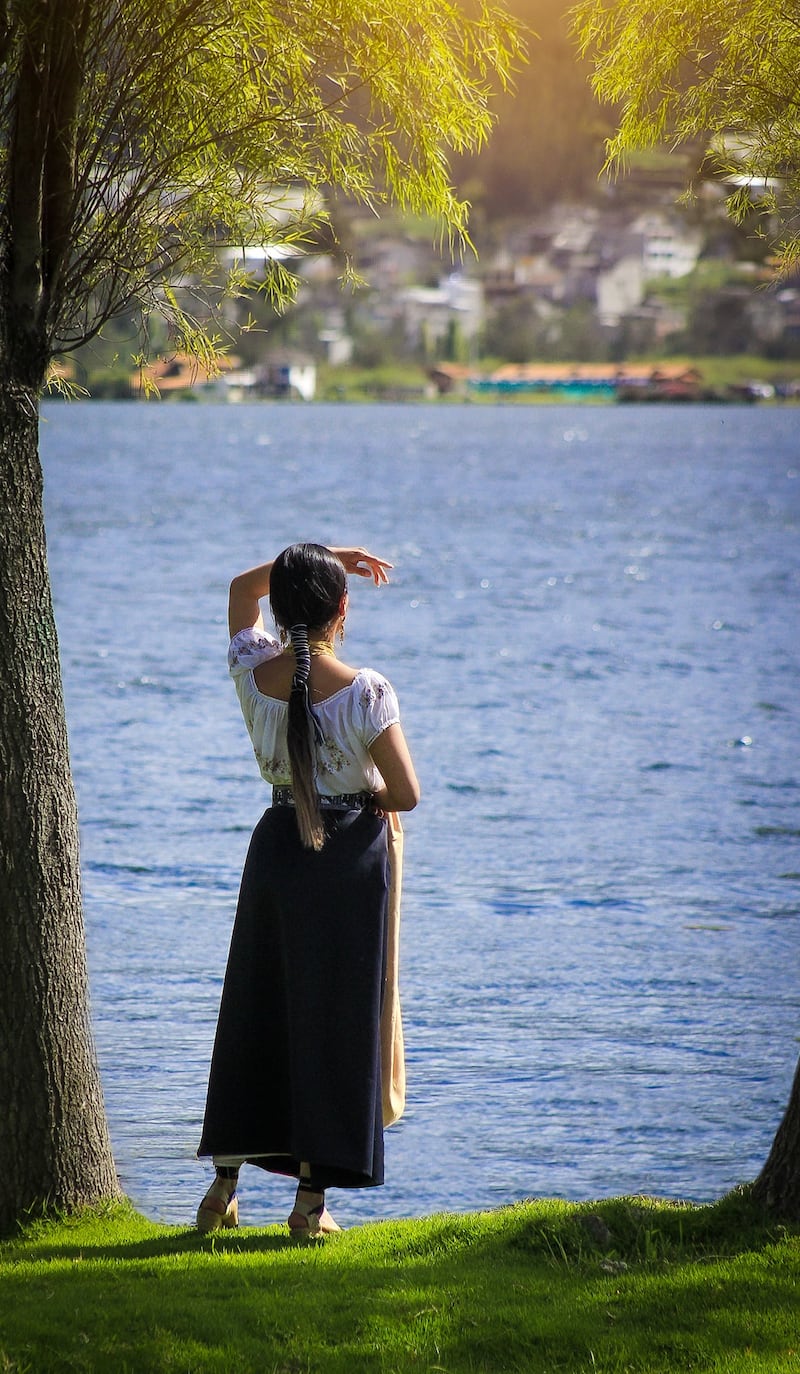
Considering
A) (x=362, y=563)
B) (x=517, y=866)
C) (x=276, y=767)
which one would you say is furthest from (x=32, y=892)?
(x=517, y=866)

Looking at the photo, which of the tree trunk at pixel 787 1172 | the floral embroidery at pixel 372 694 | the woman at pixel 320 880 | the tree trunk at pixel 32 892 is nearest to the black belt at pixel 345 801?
the woman at pixel 320 880

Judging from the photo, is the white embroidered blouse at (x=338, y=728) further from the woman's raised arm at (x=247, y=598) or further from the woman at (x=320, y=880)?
the woman's raised arm at (x=247, y=598)

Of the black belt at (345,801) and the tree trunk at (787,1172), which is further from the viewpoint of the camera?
the tree trunk at (787,1172)

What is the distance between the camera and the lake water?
8.00m

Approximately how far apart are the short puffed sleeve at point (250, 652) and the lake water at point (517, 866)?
300 centimetres

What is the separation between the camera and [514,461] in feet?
374

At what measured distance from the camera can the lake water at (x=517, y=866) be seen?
800cm

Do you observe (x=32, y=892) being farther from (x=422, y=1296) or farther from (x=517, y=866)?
(x=517, y=866)

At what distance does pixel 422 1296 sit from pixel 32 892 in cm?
179

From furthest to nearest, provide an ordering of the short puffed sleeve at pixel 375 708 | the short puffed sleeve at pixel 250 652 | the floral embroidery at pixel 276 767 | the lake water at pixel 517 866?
the lake water at pixel 517 866
the short puffed sleeve at pixel 250 652
the floral embroidery at pixel 276 767
the short puffed sleeve at pixel 375 708

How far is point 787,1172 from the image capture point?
499cm

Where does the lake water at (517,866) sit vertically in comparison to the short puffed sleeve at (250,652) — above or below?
below

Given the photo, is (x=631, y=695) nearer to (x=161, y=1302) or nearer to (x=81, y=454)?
(x=161, y=1302)

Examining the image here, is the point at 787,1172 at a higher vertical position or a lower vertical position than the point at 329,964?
lower
